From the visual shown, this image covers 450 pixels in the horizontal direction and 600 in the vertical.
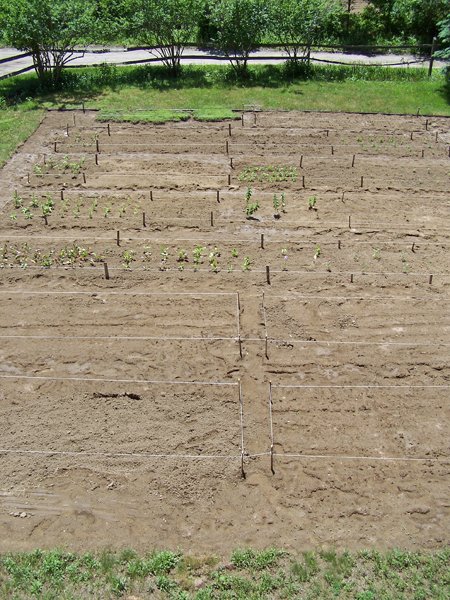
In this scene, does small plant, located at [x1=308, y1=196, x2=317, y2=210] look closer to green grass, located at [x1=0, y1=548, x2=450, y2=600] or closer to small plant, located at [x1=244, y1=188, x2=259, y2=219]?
small plant, located at [x1=244, y1=188, x2=259, y2=219]

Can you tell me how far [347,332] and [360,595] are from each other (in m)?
5.06

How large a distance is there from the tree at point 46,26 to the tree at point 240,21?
470 cm

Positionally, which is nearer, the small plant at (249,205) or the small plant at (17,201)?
the small plant at (249,205)

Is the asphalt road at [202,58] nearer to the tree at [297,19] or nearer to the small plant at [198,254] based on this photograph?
the tree at [297,19]

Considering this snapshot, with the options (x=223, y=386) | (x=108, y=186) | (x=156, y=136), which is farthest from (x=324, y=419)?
(x=156, y=136)

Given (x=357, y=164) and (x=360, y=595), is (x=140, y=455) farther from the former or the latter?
(x=357, y=164)

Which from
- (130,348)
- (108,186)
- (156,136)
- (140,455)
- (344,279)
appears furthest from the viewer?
(156,136)

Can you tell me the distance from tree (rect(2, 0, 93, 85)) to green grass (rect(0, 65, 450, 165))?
4.05 ft

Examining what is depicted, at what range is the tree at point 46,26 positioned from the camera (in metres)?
21.3

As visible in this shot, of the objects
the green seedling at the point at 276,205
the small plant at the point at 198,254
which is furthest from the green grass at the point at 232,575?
the green seedling at the point at 276,205

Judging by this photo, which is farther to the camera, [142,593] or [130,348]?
[130,348]

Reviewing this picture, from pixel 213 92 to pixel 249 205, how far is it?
888cm

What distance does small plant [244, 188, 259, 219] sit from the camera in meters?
15.2

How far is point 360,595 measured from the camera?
760 cm
